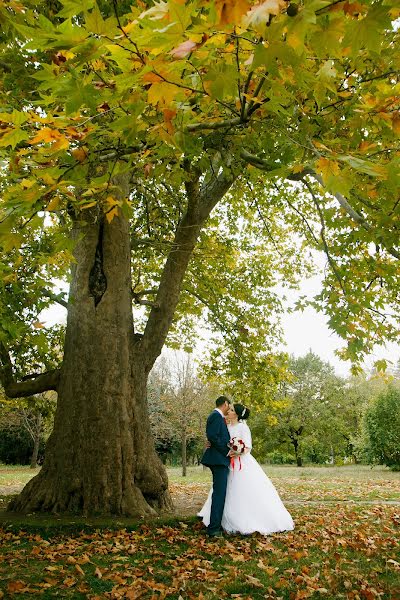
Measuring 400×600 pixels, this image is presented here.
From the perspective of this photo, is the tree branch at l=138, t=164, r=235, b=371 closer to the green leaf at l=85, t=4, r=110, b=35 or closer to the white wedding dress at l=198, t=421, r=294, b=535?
the white wedding dress at l=198, t=421, r=294, b=535

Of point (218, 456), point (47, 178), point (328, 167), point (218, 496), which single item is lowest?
point (218, 496)

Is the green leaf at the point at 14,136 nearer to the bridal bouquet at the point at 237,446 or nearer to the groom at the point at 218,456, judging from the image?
the groom at the point at 218,456

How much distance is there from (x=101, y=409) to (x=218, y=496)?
2.27 m

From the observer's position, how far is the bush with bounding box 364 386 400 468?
22.7 metres

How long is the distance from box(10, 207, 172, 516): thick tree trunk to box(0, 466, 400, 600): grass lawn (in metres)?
0.60

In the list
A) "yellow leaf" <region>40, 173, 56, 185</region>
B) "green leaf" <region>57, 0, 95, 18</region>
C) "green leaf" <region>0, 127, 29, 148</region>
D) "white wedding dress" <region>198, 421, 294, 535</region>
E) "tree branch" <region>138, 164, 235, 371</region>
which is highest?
"tree branch" <region>138, 164, 235, 371</region>

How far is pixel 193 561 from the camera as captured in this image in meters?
5.30

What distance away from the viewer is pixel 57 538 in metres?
6.37

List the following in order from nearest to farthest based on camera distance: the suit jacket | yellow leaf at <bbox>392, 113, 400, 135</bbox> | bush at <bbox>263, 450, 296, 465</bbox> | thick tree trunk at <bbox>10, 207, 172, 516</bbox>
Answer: yellow leaf at <bbox>392, 113, 400, 135</bbox>
the suit jacket
thick tree trunk at <bbox>10, 207, 172, 516</bbox>
bush at <bbox>263, 450, 296, 465</bbox>

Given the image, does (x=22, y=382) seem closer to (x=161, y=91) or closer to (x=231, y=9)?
(x=161, y=91)

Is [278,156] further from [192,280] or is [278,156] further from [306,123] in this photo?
[192,280]

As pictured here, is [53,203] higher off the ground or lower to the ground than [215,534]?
higher

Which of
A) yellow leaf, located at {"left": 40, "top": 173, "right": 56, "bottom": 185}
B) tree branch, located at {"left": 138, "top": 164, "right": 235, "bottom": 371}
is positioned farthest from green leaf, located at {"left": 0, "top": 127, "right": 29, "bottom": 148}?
tree branch, located at {"left": 138, "top": 164, "right": 235, "bottom": 371}

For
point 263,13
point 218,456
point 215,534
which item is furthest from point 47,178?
point 215,534
